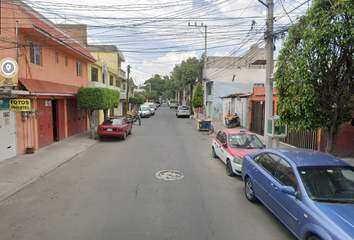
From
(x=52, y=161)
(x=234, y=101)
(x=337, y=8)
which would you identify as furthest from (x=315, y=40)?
(x=234, y=101)

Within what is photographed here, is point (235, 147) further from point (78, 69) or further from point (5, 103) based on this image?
point (78, 69)

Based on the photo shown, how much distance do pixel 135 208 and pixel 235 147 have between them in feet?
14.4

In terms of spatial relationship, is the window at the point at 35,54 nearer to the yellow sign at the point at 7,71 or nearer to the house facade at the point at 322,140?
the yellow sign at the point at 7,71

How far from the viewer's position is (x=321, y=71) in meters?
5.70

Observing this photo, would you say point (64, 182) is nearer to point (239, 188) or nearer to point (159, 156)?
point (159, 156)

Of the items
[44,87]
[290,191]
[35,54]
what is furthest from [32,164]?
[290,191]

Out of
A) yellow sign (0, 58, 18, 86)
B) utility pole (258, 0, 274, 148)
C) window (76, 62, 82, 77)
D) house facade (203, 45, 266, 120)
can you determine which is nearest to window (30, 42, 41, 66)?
yellow sign (0, 58, 18, 86)

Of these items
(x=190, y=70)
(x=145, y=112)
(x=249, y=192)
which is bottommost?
(x=249, y=192)

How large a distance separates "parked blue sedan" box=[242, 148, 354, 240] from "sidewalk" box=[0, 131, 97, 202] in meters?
6.42

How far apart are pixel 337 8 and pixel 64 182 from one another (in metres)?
8.44

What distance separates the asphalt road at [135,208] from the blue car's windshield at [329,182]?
1084 mm

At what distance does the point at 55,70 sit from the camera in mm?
13406

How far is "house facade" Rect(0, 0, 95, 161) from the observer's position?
9.27 meters

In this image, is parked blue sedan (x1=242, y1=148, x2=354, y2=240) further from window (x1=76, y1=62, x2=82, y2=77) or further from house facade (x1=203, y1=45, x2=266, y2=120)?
house facade (x1=203, y1=45, x2=266, y2=120)
